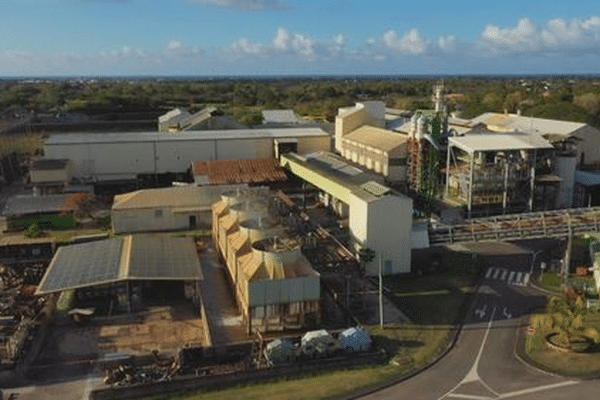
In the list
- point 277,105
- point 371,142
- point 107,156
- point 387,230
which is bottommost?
point 387,230

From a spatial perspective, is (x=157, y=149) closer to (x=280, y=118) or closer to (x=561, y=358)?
(x=280, y=118)

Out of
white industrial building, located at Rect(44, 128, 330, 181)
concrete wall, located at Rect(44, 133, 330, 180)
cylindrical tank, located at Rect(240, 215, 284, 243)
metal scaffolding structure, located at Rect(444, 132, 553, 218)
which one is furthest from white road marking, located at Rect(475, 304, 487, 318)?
concrete wall, located at Rect(44, 133, 330, 180)

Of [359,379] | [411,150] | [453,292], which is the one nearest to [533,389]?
[359,379]

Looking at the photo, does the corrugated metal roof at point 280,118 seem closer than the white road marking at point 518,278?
No

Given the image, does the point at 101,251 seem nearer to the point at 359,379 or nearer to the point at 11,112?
the point at 359,379

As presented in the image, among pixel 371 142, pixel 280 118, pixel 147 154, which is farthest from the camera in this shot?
pixel 280 118

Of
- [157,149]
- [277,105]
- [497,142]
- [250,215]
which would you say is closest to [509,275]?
[497,142]

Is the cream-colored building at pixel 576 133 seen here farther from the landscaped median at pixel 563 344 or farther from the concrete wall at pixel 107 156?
the concrete wall at pixel 107 156

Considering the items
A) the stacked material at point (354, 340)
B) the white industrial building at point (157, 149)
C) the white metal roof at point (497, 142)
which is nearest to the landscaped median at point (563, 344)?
the stacked material at point (354, 340)
